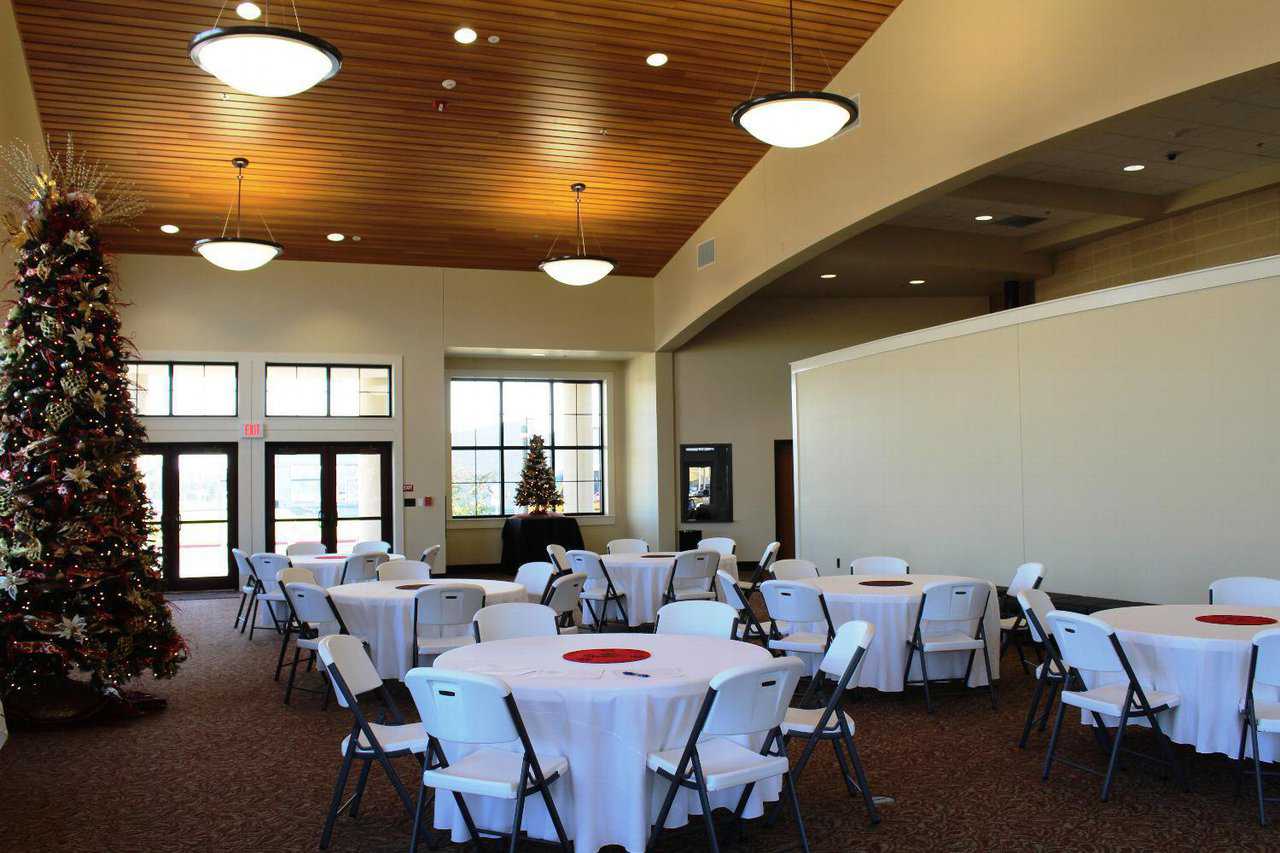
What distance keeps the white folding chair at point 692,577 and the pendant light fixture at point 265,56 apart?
4779 mm

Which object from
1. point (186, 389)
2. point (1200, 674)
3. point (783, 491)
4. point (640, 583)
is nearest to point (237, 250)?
point (186, 389)

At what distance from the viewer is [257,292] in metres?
12.9

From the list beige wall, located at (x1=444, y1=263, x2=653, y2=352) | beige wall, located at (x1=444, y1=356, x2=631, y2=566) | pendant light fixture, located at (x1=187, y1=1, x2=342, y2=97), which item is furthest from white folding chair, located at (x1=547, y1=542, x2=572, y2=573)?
beige wall, located at (x1=444, y1=356, x2=631, y2=566)

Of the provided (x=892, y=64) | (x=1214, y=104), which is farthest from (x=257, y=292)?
(x=1214, y=104)

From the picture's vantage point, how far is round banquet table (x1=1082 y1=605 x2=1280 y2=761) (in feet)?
14.7

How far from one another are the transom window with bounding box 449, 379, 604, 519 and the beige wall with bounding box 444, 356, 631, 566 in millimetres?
179

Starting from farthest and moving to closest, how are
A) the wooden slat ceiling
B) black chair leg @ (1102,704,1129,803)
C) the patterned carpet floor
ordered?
the wooden slat ceiling < black chair leg @ (1102,704,1129,803) < the patterned carpet floor

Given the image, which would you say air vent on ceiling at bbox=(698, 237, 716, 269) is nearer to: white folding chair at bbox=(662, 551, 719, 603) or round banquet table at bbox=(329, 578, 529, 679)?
white folding chair at bbox=(662, 551, 719, 603)

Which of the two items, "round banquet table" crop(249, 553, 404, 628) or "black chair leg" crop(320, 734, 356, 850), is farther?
"round banquet table" crop(249, 553, 404, 628)

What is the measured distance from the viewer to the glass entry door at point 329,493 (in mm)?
13047

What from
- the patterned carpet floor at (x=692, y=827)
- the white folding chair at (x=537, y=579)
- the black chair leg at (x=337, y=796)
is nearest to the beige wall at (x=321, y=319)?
the white folding chair at (x=537, y=579)

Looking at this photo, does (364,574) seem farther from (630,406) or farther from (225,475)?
(630,406)

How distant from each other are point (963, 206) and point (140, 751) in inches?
369

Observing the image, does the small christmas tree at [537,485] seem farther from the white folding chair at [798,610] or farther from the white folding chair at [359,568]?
the white folding chair at [798,610]
